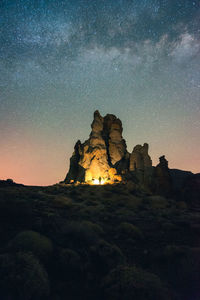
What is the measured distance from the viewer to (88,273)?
24.4 feet

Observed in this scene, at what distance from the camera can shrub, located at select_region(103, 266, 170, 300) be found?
534 cm

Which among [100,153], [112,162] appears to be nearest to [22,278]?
[100,153]

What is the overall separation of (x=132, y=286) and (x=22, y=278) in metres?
3.45

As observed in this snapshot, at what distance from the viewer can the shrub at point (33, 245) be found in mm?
7477

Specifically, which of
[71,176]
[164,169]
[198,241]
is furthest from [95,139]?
[198,241]

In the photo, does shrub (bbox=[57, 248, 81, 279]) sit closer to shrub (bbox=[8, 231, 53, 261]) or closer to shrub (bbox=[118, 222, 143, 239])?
shrub (bbox=[8, 231, 53, 261])

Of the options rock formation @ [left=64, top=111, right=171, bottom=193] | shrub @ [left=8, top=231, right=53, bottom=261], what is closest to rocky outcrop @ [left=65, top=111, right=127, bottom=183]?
rock formation @ [left=64, top=111, right=171, bottom=193]

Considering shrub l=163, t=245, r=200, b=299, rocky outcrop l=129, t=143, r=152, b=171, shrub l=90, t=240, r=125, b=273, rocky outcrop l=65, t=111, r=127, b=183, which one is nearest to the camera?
shrub l=163, t=245, r=200, b=299

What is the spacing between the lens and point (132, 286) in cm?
551

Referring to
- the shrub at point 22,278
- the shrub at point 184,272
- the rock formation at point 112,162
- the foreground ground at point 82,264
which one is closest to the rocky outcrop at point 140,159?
the rock formation at point 112,162

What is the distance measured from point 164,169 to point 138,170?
393 inches

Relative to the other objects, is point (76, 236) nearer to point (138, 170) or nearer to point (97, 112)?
point (138, 170)

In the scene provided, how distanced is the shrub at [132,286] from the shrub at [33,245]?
9.69 feet

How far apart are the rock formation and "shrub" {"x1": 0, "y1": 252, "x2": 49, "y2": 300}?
53555 mm
